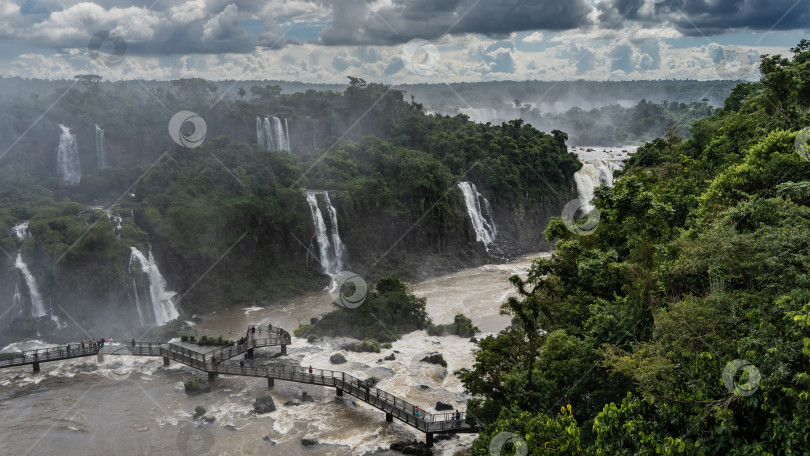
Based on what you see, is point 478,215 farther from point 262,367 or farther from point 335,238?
point 262,367

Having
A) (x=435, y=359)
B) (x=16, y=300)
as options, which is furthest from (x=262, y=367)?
(x=16, y=300)

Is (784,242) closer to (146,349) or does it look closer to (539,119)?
(146,349)

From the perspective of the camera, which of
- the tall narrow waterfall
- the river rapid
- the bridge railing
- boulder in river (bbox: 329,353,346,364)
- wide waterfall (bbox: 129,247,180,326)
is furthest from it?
wide waterfall (bbox: 129,247,180,326)

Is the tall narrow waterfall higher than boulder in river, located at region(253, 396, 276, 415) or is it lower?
higher

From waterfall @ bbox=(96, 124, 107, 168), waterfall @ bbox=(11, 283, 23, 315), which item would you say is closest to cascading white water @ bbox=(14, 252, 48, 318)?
waterfall @ bbox=(11, 283, 23, 315)

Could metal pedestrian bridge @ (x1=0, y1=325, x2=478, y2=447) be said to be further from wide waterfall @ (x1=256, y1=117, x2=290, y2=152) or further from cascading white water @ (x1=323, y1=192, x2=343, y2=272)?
wide waterfall @ (x1=256, y1=117, x2=290, y2=152)

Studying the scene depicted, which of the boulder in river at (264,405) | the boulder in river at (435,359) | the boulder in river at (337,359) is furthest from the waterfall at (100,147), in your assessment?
the boulder in river at (435,359)

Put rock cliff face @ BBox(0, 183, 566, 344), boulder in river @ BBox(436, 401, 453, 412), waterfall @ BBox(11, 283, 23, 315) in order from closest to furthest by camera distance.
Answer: boulder in river @ BBox(436, 401, 453, 412) → waterfall @ BBox(11, 283, 23, 315) → rock cliff face @ BBox(0, 183, 566, 344)
